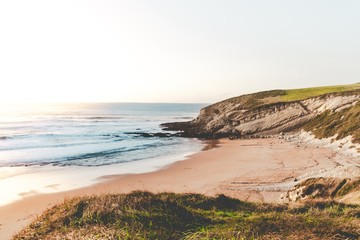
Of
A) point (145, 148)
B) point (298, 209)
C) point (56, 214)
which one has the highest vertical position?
point (56, 214)

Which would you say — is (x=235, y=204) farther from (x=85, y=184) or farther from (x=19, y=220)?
(x=85, y=184)

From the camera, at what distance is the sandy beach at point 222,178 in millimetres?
12828

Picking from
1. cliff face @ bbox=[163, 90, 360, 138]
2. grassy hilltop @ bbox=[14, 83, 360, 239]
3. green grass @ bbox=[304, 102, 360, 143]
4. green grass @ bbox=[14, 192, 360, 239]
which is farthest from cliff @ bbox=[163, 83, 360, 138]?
green grass @ bbox=[14, 192, 360, 239]

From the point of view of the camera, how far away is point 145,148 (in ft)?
109

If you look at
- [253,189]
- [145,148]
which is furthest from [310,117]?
[253,189]

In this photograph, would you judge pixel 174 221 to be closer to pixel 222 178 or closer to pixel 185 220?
pixel 185 220

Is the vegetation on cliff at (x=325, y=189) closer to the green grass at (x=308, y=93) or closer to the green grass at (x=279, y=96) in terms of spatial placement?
the green grass at (x=279, y=96)

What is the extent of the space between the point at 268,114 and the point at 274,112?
0.87 meters

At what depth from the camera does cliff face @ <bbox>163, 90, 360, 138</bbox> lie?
37.4 m

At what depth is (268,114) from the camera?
41.7 m

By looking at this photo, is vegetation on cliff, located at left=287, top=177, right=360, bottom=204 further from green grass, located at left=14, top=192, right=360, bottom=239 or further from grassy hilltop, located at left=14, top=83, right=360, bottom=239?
green grass, located at left=14, top=192, right=360, bottom=239

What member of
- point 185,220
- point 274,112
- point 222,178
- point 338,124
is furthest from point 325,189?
point 274,112

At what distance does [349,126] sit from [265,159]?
9.86m

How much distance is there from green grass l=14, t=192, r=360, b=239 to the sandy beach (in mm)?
5114
